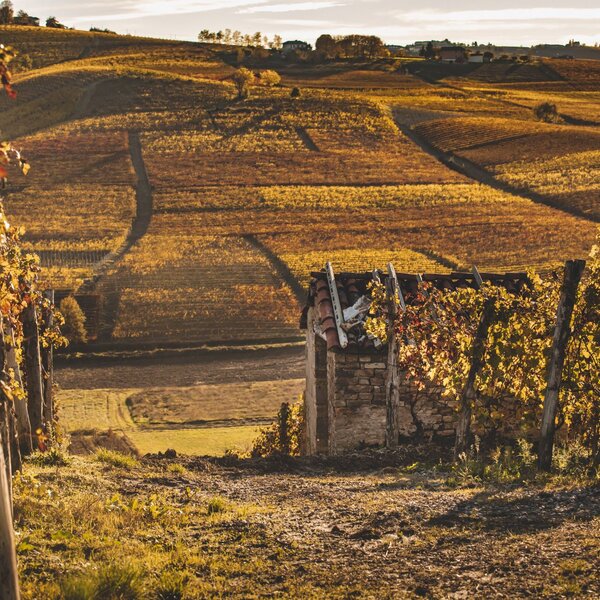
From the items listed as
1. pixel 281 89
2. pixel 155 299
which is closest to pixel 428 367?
pixel 155 299

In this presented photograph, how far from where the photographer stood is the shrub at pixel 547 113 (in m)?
109

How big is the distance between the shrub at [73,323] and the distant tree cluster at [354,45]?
423ft

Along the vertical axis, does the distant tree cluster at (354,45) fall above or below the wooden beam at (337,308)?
above

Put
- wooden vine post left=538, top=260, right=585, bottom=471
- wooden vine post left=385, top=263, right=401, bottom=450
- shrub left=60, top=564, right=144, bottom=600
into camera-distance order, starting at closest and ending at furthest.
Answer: shrub left=60, top=564, right=144, bottom=600
wooden vine post left=538, top=260, right=585, bottom=471
wooden vine post left=385, top=263, right=401, bottom=450

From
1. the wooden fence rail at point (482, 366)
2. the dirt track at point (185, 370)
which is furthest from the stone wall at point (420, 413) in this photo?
the dirt track at point (185, 370)

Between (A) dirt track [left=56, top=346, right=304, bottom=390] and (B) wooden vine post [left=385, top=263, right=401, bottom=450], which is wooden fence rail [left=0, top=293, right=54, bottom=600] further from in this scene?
(A) dirt track [left=56, top=346, right=304, bottom=390]

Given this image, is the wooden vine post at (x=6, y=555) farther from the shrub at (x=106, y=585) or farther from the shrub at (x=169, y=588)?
the shrub at (x=169, y=588)

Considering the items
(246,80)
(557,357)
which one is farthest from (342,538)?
(246,80)

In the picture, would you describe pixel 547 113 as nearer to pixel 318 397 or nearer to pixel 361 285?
pixel 361 285

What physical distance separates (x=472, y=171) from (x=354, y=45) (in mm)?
87980

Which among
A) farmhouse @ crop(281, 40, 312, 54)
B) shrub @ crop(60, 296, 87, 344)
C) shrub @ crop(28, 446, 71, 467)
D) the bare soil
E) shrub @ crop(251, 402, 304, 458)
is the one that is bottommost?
shrub @ crop(60, 296, 87, 344)

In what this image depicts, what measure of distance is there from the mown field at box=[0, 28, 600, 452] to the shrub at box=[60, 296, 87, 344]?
100 centimetres

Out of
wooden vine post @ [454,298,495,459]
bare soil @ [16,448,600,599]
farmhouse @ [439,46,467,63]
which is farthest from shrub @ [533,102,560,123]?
bare soil @ [16,448,600,599]

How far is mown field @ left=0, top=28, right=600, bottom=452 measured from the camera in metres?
49.9
